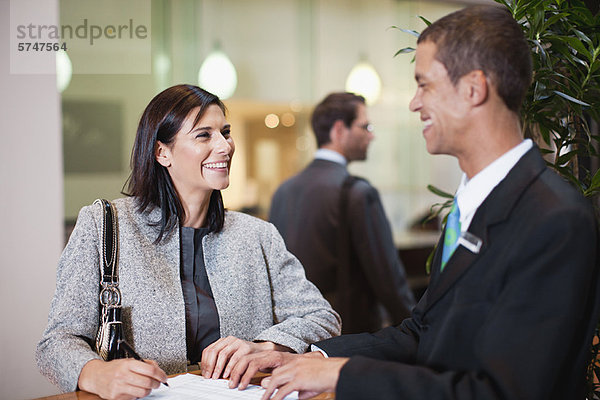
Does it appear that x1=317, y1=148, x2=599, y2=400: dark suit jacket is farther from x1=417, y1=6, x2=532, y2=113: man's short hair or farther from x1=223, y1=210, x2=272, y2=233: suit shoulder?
x1=223, y1=210, x2=272, y2=233: suit shoulder

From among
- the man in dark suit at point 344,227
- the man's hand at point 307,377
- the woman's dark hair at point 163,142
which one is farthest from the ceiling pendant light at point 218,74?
the man's hand at point 307,377

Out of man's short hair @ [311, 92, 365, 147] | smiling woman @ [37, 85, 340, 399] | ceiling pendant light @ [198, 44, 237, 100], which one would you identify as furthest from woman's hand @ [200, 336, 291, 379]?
ceiling pendant light @ [198, 44, 237, 100]

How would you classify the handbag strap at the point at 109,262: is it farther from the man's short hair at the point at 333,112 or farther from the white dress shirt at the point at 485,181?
the man's short hair at the point at 333,112

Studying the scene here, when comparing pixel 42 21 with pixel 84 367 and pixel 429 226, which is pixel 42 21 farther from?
pixel 429 226

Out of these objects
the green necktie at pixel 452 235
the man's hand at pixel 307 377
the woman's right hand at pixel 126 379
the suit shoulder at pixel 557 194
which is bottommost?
the woman's right hand at pixel 126 379

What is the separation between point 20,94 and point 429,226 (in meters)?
4.58

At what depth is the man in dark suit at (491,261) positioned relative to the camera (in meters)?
1.17

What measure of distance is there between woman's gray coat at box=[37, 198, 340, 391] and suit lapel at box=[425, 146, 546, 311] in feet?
2.67

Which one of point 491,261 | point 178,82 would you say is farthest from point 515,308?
point 178,82

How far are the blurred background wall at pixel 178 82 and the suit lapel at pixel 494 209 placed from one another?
2768 mm

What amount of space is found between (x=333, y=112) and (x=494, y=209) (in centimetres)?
254

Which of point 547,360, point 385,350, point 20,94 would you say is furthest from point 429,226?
point 547,360

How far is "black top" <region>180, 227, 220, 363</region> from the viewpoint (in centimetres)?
204

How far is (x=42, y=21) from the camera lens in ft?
11.3
